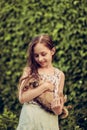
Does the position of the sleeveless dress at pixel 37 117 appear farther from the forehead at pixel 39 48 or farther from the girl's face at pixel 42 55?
the forehead at pixel 39 48

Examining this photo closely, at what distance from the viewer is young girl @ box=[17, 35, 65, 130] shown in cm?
498

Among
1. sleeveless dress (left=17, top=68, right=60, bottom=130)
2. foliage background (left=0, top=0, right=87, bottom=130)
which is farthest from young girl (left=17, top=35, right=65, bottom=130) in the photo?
foliage background (left=0, top=0, right=87, bottom=130)

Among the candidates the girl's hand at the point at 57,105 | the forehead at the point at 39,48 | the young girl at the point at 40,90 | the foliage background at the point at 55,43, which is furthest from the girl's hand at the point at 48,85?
the foliage background at the point at 55,43

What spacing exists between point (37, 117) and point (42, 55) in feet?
1.84

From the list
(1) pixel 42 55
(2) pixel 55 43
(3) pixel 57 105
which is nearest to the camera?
(3) pixel 57 105

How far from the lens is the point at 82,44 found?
7.37 m

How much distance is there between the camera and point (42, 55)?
508 centimetres

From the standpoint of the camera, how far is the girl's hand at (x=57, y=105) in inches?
194

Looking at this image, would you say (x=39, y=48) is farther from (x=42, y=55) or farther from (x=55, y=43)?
(x=55, y=43)

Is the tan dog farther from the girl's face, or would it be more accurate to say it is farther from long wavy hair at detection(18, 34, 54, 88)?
the girl's face

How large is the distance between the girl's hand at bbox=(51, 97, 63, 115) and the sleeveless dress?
0.11 meters

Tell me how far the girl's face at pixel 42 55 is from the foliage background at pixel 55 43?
74.7 inches

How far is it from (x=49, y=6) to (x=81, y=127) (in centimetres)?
173

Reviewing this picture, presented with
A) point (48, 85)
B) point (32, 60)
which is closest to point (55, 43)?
point (32, 60)
